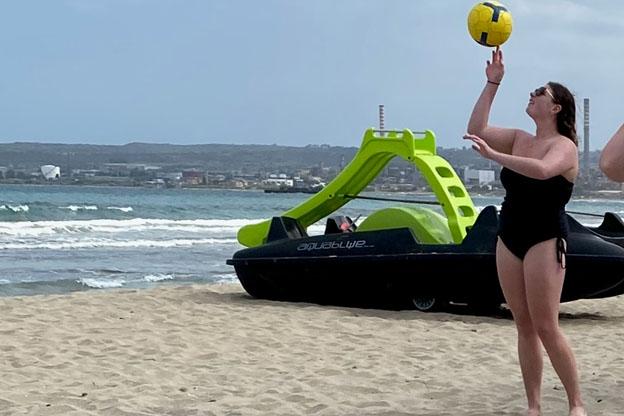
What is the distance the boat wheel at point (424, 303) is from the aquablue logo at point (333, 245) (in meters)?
0.72

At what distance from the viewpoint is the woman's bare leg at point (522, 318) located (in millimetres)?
5289

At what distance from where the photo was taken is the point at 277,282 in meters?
11.4

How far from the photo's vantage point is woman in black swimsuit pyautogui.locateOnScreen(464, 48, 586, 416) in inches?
204

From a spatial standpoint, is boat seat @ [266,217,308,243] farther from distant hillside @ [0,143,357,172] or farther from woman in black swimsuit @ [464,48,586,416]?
distant hillside @ [0,143,357,172]

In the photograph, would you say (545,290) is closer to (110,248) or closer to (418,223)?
(418,223)

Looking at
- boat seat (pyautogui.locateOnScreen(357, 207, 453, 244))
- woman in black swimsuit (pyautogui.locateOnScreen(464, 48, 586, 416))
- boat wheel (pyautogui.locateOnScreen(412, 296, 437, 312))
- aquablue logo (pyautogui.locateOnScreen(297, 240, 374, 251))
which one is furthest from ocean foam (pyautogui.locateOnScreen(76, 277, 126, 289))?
woman in black swimsuit (pyautogui.locateOnScreen(464, 48, 586, 416))

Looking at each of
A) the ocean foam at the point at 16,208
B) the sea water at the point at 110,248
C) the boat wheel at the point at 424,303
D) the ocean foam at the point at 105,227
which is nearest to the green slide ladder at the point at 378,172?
the boat wheel at the point at 424,303

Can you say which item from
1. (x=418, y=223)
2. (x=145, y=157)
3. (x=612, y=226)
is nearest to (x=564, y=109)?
(x=418, y=223)

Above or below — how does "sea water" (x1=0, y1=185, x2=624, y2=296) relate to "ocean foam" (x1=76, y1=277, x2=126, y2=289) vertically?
below

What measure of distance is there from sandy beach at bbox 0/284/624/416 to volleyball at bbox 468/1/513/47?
79.2 inches

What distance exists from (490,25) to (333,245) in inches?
198

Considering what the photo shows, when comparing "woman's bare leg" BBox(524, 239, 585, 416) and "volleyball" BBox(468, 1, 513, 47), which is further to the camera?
"volleyball" BBox(468, 1, 513, 47)

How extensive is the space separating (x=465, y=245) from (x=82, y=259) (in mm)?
12235

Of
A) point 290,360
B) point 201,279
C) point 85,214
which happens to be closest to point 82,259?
point 201,279
